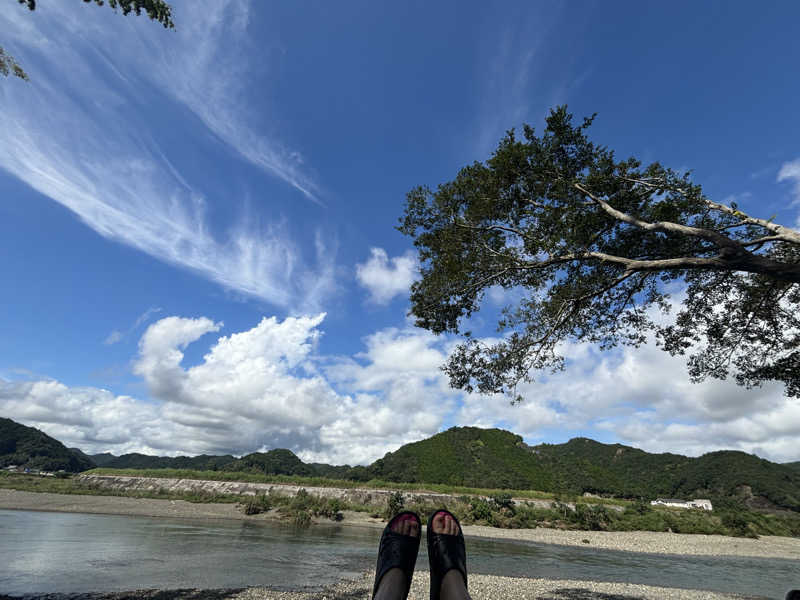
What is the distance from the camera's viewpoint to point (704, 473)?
73125 millimetres

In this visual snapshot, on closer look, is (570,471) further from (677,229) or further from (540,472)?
(677,229)

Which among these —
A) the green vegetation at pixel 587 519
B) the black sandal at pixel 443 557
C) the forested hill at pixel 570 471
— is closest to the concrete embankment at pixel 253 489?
the green vegetation at pixel 587 519

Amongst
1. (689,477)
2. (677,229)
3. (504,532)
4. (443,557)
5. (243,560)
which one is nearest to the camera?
(443,557)

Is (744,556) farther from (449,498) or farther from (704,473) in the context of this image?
(704,473)

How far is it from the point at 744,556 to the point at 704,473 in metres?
62.9

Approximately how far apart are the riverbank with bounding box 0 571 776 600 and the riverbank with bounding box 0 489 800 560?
16.1 m

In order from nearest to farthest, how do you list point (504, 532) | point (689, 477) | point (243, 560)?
point (243, 560), point (504, 532), point (689, 477)

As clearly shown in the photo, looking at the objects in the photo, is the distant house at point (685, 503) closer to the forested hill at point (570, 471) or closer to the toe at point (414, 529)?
the forested hill at point (570, 471)

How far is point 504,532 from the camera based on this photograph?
98.6 ft

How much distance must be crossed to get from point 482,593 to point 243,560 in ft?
30.9

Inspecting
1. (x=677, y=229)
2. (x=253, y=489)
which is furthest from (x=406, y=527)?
(x=253, y=489)

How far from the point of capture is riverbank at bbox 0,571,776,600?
8.61 metres

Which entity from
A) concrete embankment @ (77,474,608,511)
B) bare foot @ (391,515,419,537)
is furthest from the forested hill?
bare foot @ (391,515,419,537)

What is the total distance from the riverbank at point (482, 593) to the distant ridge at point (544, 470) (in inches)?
2028
